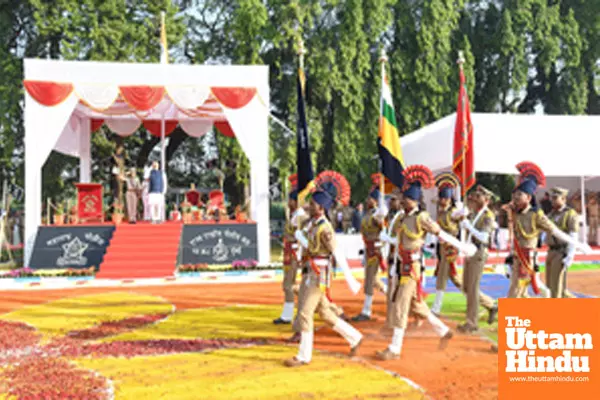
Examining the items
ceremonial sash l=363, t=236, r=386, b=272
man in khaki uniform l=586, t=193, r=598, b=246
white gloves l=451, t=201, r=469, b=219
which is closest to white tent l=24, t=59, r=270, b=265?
ceremonial sash l=363, t=236, r=386, b=272

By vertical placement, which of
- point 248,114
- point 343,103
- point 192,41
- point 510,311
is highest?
point 192,41

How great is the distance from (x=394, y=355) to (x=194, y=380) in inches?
86.2

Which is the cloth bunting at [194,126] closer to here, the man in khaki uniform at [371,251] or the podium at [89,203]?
the podium at [89,203]

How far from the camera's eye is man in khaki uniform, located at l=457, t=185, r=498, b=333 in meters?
6.88

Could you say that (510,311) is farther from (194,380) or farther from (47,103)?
(47,103)

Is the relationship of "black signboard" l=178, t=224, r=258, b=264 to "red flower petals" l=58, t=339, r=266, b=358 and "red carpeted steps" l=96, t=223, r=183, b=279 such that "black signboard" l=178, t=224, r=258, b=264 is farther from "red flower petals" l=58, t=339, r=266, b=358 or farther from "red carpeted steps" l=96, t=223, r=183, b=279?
"red flower petals" l=58, t=339, r=266, b=358

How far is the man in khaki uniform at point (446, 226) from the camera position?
750 centimetres

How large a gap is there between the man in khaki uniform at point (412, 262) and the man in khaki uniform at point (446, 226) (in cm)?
139

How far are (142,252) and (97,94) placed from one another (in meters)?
4.57

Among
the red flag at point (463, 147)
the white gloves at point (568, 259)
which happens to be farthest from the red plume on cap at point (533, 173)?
the red flag at point (463, 147)

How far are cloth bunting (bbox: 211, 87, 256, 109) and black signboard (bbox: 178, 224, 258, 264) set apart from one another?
11.4ft

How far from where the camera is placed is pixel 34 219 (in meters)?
14.1

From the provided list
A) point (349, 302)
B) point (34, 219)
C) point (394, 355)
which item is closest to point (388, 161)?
point (349, 302)

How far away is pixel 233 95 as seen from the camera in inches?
588
